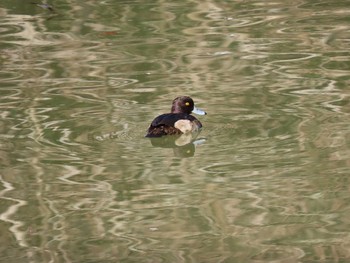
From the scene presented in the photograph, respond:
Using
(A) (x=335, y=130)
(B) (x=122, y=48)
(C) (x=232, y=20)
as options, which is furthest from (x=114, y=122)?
(C) (x=232, y=20)

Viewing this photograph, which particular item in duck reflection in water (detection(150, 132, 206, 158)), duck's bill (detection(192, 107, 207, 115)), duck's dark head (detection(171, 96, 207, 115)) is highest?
duck's dark head (detection(171, 96, 207, 115))

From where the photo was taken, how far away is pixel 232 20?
14.3 m

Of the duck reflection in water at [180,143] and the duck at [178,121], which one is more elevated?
the duck at [178,121]

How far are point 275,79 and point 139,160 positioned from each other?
2.80 metres

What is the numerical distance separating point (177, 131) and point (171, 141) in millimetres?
164

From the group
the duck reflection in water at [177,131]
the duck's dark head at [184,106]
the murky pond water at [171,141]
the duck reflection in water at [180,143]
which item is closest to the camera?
the murky pond water at [171,141]

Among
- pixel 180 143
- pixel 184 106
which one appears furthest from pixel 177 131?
pixel 184 106

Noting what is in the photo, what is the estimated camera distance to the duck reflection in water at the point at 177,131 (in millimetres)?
9430

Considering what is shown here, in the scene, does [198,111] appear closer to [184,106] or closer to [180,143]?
[184,106]

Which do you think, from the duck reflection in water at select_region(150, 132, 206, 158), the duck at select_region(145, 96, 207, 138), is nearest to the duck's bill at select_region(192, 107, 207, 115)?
the duck at select_region(145, 96, 207, 138)

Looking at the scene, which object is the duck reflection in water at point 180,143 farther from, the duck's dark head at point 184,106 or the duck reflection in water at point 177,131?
the duck's dark head at point 184,106

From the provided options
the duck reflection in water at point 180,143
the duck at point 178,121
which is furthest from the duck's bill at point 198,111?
the duck reflection in water at point 180,143

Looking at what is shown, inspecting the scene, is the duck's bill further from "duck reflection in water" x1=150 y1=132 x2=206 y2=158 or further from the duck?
"duck reflection in water" x1=150 y1=132 x2=206 y2=158

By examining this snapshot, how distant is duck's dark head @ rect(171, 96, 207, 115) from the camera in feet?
33.0
